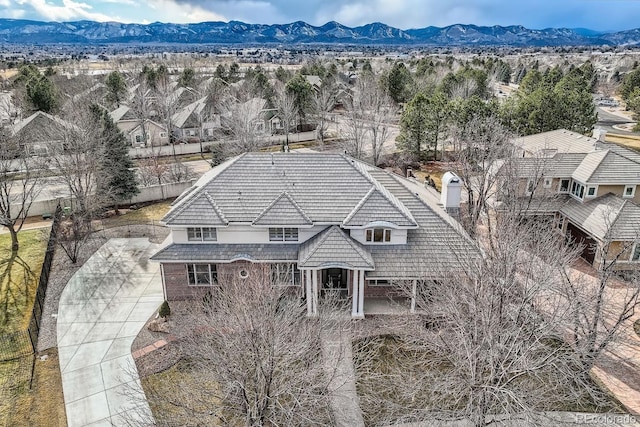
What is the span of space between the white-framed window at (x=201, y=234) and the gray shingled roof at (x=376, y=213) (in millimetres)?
7448

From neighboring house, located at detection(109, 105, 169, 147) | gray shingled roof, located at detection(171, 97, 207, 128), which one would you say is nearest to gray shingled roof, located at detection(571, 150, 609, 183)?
gray shingled roof, located at detection(171, 97, 207, 128)

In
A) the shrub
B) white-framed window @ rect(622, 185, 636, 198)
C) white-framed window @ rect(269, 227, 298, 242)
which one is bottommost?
the shrub

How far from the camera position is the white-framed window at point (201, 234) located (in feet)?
84.4

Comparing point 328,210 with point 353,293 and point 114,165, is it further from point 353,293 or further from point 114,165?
point 114,165

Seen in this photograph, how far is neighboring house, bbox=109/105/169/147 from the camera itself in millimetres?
62062

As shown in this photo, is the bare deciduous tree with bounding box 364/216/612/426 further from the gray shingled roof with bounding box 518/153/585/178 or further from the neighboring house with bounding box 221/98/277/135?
the neighboring house with bounding box 221/98/277/135

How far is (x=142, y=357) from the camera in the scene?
21.4 meters

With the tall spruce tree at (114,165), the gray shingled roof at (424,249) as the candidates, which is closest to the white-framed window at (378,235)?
the gray shingled roof at (424,249)

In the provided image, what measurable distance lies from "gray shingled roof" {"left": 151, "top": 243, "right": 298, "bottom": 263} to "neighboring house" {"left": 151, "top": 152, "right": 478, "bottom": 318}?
0.18 ft

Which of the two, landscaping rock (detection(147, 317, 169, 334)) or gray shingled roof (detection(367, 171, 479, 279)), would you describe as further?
gray shingled roof (detection(367, 171, 479, 279))

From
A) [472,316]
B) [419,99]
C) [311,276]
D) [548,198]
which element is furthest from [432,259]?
[419,99]

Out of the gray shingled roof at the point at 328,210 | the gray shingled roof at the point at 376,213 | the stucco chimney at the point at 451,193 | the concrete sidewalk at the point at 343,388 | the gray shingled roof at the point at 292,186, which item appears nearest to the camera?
the concrete sidewalk at the point at 343,388

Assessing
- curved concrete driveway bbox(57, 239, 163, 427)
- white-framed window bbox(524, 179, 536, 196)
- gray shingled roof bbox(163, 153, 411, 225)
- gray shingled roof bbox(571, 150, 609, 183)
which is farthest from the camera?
white-framed window bbox(524, 179, 536, 196)

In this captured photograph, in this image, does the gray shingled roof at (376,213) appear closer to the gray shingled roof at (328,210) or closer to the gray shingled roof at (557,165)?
the gray shingled roof at (328,210)
